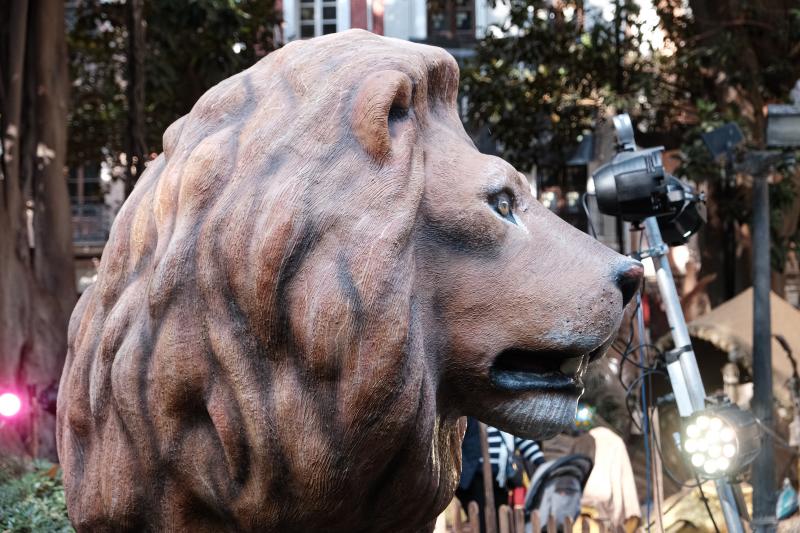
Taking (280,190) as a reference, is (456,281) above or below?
below

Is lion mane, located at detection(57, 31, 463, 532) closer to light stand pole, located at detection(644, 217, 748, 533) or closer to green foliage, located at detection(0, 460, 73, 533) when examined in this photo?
green foliage, located at detection(0, 460, 73, 533)

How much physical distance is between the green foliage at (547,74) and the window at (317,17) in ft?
19.3

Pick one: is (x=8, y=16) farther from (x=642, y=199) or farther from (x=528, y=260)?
(x=528, y=260)

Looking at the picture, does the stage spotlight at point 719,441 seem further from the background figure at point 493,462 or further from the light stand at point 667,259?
the background figure at point 493,462

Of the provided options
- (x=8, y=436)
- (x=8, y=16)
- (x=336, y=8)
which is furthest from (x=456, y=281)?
(x=336, y=8)

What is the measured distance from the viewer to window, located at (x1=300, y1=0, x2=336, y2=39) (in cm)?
1703

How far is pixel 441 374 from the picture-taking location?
1.84 meters

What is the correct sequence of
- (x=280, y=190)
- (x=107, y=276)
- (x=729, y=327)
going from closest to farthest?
(x=280, y=190), (x=107, y=276), (x=729, y=327)

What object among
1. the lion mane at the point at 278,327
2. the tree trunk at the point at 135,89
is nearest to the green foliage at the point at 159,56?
the tree trunk at the point at 135,89

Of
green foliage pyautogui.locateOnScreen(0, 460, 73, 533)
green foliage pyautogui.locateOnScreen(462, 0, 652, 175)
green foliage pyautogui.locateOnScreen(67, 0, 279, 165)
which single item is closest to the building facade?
green foliage pyautogui.locateOnScreen(67, 0, 279, 165)

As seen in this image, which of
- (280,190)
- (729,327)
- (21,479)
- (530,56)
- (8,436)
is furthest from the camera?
(530,56)

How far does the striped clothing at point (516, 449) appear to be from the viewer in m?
5.16

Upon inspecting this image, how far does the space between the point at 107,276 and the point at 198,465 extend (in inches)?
16.9

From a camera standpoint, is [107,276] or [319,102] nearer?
[319,102]
